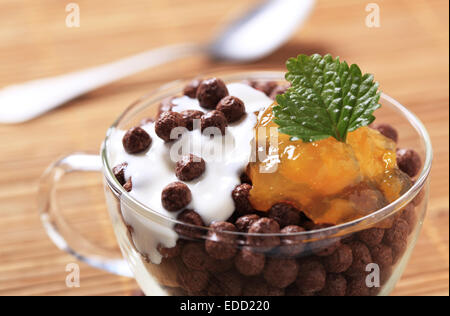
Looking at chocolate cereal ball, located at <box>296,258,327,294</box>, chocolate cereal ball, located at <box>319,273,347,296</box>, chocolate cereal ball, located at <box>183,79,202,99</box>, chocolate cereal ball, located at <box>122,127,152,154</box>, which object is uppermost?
chocolate cereal ball, located at <box>183,79,202,99</box>

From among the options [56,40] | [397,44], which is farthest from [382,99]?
[56,40]

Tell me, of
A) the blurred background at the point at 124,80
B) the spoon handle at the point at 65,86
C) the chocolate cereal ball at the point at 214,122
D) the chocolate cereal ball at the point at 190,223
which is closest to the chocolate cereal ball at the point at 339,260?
the chocolate cereal ball at the point at 190,223

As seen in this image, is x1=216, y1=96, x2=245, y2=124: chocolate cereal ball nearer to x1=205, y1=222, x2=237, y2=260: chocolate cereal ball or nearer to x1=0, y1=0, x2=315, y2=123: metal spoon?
x1=205, y1=222, x2=237, y2=260: chocolate cereal ball

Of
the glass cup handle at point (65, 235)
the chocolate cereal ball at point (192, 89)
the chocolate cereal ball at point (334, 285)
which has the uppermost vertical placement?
the chocolate cereal ball at point (192, 89)

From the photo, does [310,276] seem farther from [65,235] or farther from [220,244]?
[65,235]

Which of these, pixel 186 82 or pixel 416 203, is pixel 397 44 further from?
pixel 416 203

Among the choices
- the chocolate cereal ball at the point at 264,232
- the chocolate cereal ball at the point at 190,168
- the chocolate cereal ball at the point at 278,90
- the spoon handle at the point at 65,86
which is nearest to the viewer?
the chocolate cereal ball at the point at 264,232

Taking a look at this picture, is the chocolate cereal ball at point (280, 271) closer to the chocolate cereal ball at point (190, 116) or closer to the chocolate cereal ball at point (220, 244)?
the chocolate cereal ball at point (220, 244)

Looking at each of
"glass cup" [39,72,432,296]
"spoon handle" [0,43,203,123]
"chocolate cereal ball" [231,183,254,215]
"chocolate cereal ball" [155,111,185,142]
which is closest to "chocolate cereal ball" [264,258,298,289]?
"glass cup" [39,72,432,296]
